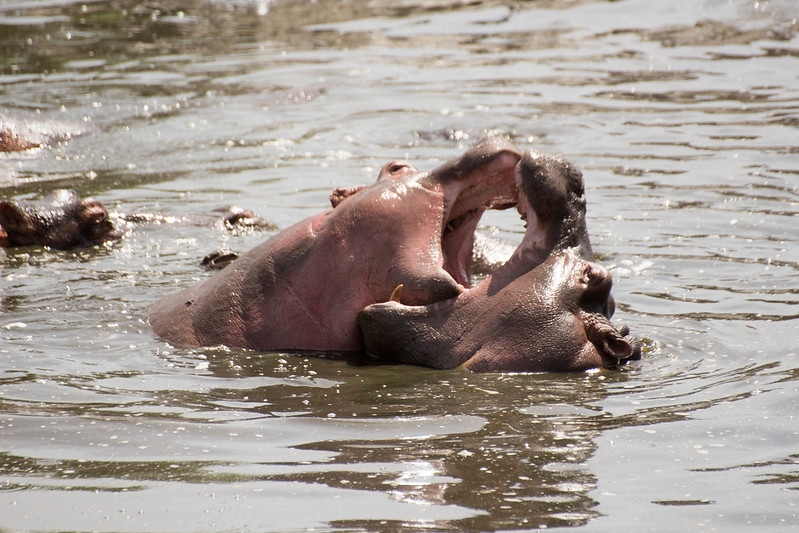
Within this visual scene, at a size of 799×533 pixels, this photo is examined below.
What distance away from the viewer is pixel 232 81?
15047 millimetres

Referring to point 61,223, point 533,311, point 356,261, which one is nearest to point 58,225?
point 61,223

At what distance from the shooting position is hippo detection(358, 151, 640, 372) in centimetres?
501

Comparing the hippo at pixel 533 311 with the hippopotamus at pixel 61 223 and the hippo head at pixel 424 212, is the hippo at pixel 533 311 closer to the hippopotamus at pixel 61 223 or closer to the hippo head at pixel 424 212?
the hippo head at pixel 424 212

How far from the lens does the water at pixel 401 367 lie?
12.6ft

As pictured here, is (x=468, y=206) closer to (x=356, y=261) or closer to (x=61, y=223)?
(x=356, y=261)

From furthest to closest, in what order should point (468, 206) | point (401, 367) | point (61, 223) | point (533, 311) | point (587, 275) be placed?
1. point (61, 223)
2. point (468, 206)
3. point (401, 367)
4. point (587, 275)
5. point (533, 311)

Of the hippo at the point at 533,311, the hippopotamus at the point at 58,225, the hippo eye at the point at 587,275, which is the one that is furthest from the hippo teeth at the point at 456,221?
the hippopotamus at the point at 58,225

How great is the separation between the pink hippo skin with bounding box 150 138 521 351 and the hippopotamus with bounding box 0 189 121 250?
2.82m

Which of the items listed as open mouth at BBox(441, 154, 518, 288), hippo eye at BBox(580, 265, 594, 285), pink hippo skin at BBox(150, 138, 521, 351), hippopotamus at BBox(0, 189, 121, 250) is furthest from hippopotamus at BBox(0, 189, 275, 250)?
hippo eye at BBox(580, 265, 594, 285)

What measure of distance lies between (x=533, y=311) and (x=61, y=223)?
449cm

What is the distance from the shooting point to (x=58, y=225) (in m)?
8.33

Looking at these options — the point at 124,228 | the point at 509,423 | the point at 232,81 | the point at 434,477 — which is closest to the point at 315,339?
the point at 509,423

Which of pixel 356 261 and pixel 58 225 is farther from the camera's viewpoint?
pixel 58 225

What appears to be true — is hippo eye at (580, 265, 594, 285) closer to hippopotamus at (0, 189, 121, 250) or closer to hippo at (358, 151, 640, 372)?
hippo at (358, 151, 640, 372)
